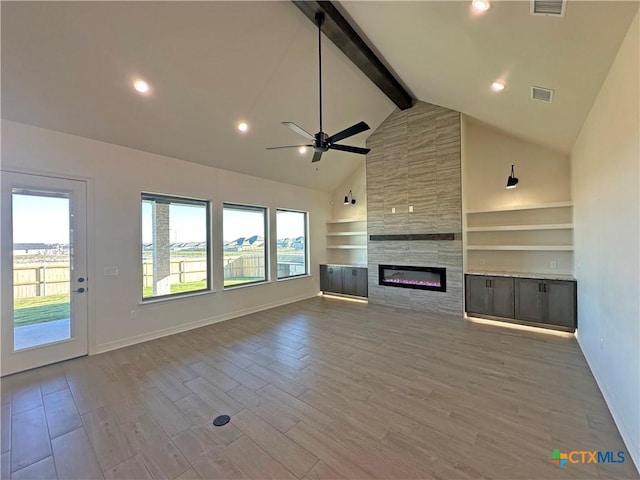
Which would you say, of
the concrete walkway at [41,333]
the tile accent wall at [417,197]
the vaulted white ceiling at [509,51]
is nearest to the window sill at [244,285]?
the concrete walkway at [41,333]

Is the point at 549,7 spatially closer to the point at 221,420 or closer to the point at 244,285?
the point at 221,420

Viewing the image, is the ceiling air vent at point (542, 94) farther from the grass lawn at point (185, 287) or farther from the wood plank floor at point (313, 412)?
the grass lawn at point (185, 287)

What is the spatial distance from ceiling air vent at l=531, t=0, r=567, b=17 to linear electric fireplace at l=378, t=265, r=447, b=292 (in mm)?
4217

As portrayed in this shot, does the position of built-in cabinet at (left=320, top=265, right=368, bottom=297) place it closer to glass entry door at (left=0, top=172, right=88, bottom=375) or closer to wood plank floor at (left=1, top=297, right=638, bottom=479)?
wood plank floor at (left=1, top=297, right=638, bottom=479)

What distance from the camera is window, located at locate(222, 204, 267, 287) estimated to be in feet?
18.8

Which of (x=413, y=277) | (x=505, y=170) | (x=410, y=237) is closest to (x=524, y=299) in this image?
(x=413, y=277)

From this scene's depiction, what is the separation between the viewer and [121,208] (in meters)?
4.18

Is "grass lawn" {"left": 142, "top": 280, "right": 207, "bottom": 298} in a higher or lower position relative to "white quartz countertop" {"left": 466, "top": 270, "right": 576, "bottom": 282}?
lower

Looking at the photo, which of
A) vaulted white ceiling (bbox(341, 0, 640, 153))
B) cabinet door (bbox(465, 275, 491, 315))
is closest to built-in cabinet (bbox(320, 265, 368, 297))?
cabinet door (bbox(465, 275, 491, 315))

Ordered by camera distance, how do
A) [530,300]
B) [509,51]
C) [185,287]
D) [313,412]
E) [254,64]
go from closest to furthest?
[313,412] → [509,51] → [254,64] → [530,300] → [185,287]

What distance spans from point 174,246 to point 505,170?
6.47 m

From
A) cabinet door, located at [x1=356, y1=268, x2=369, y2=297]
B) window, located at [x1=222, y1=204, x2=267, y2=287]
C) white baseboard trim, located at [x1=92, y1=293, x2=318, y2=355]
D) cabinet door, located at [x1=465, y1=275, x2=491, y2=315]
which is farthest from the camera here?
cabinet door, located at [x1=356, y1=268, x2=369, y2=297]

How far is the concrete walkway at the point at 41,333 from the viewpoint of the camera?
3.36 metres

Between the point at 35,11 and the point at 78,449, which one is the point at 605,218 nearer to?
the point at 78,449
